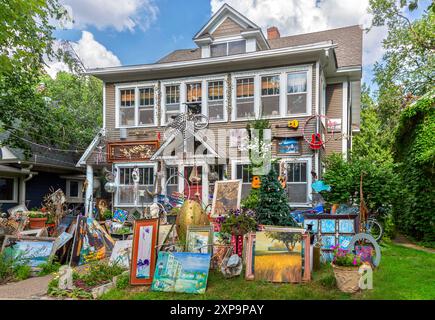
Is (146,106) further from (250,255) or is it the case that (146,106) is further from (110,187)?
(250,255)

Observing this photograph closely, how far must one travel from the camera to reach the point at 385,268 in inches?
223

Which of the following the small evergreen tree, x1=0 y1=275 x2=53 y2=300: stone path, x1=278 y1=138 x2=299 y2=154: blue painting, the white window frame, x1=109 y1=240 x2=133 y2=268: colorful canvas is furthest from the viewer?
x1=278 y1=138 x2=299 y2=154: blue painting

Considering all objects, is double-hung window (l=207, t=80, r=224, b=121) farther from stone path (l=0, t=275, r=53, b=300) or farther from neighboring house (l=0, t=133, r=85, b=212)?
stone path (l=0, t=275, r=53, b=300)

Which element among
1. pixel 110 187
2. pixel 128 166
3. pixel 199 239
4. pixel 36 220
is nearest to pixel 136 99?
pixel 128 166

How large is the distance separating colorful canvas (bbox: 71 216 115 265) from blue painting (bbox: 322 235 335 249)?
434cm

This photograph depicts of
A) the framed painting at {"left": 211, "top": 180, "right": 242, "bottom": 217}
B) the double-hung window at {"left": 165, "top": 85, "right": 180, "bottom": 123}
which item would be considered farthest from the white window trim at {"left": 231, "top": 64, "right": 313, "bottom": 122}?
the framed painting at {"left": 211, "top": 180, "right": 242, "bottom": 217}

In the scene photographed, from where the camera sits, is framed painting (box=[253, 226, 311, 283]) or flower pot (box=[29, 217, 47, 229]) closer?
framed painting (box=[253, 226, 311, 283])

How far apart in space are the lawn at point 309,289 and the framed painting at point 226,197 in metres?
3.39

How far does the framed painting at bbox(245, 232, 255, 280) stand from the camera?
16.5 ft

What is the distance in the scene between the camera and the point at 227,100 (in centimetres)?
1169

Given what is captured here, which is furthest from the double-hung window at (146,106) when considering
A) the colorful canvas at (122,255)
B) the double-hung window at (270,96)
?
the colorful canvas at (122,255)

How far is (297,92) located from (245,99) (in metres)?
1.73

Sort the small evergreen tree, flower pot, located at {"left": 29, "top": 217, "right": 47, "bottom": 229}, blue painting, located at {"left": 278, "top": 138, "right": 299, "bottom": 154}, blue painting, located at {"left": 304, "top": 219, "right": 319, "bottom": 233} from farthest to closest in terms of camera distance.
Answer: blue painting, located at {"left": 278, "top": 138, "right": 299, "bottom": 154}
flower pot, located at {"left": 29, "top": 217, "right": 47, "bottom": 229}
blue painting, located at {"left": 304, "top": 219, "right": 319, "bottom": 233}
the small evergreen tree
